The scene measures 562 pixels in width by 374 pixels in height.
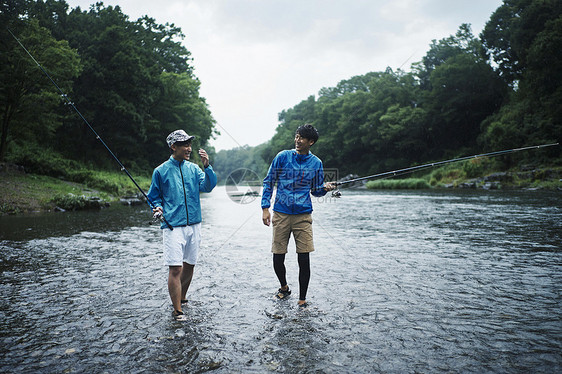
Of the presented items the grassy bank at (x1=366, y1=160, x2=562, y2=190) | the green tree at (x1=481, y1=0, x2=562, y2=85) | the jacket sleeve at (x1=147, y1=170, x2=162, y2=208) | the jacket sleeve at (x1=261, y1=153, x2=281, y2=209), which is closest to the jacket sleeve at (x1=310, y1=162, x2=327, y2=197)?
the jacket sleeve at (x1=261, y1=153, x2=281, y2=209)

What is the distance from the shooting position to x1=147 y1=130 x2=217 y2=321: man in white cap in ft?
14.1

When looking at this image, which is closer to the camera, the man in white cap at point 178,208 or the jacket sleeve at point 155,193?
the man in white cap at point 178,208

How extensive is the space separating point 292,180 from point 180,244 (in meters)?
1.52

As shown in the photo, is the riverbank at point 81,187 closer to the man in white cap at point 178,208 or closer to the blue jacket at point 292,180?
the man in white cap at point 178,208

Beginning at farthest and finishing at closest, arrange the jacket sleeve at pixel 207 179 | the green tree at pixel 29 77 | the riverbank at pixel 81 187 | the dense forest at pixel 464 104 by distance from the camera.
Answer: the dense forest at pixel 464 104
the green tree at pixel 29 77
the riverbank at pixel 81 187
the jacket sleeve at pixel 207 179

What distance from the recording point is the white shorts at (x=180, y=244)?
4262 millimetres

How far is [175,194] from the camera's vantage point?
174 inches

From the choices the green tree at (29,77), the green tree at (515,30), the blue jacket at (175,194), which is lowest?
the blue jacket at (175,194)

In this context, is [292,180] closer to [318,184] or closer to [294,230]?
[318,184]

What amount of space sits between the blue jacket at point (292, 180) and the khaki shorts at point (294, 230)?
8 centimetres

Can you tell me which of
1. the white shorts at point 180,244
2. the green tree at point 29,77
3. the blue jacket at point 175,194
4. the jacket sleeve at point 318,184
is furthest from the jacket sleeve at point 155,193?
the green tree at point 29,77

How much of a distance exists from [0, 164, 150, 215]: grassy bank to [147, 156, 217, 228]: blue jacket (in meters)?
13.5

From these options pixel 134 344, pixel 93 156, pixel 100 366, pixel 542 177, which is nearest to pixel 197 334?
pixel 134 344

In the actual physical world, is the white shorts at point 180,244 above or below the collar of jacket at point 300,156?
below
